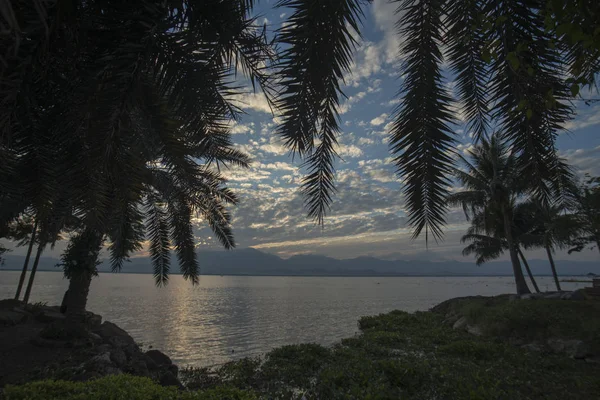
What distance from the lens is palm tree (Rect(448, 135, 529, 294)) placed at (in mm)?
22422

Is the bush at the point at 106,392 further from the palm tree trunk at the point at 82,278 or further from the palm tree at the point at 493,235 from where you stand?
the palm tree at the point at 493,235

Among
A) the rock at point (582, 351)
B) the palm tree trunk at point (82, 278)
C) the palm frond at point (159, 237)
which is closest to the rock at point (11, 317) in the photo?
the palm tree trunk at point (82, 278)

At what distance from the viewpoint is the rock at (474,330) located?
47.2ft

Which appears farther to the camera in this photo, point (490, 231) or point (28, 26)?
point (490, 231)

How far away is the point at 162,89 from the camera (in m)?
4.11

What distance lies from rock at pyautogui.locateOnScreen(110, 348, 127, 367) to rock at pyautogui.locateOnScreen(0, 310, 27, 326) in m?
5.67

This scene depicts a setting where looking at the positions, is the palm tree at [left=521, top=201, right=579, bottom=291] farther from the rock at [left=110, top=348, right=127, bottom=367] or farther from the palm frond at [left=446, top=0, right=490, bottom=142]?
the rock at [left=110, top=348, right=127, bottom=367]

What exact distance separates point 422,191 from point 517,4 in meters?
2.52

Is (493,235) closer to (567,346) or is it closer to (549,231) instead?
(549,231)

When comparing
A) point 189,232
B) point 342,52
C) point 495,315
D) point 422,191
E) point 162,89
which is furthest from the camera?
point 495,315

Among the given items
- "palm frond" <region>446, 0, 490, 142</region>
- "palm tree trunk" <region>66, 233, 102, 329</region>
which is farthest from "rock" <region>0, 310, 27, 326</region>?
"palm frond" <region>446, 0, 490, 142</region>

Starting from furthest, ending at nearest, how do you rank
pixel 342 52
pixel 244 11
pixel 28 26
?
pixel 342 52, pixel 244 11, pixel 28 26

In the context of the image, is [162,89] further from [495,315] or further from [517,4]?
[495,315]

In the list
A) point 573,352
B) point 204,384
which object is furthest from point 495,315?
point 204,384
